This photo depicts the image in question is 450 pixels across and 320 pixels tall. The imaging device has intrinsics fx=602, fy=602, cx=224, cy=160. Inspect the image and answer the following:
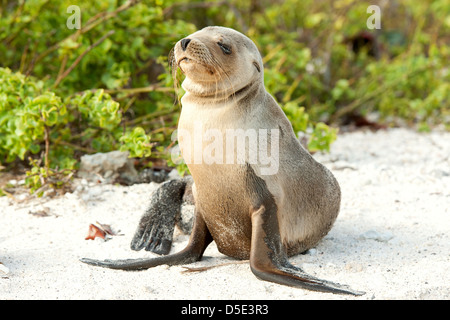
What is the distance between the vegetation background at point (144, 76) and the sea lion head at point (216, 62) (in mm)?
460

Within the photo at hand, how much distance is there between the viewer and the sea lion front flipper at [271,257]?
109 inches

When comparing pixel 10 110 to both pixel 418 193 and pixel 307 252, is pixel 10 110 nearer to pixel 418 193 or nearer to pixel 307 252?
pixel 307 252

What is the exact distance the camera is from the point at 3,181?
4719 mm

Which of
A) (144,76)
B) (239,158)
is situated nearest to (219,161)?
(239,158)

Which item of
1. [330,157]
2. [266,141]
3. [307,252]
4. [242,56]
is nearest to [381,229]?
[307,252]

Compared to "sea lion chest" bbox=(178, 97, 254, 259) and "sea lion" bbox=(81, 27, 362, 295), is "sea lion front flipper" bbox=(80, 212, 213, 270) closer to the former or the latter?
"sea lion" bbox=(81, 27, 362, 295)

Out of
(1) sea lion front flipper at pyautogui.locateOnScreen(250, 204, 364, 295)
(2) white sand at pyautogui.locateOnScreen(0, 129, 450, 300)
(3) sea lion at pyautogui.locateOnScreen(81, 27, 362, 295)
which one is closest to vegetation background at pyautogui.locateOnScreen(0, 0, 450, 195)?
(2) white sand at pyautogui.locateOnScreen(0, 129, 450, 300)

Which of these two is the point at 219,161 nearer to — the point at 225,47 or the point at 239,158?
the point at 239,158

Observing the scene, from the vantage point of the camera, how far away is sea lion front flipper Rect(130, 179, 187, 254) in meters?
3.49

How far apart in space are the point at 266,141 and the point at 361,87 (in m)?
4.72

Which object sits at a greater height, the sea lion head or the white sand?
the sea lion head

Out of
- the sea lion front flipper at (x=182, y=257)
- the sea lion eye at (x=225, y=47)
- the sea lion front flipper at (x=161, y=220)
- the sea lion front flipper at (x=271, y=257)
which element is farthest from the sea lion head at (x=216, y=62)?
the sea lion front flipper at (x=161, y=220)

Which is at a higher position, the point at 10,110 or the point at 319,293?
the point at 10,110

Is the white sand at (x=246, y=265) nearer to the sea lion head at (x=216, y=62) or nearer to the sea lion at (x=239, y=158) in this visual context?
the sea lion at (x=239, y=158)
